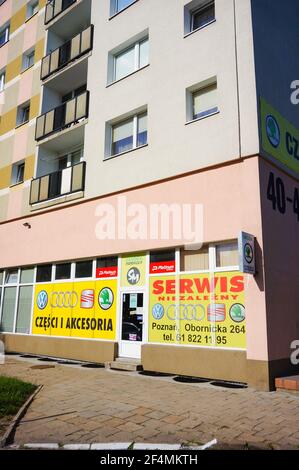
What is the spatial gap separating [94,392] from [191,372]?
277 cm

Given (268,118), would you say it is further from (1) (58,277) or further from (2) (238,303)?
(1) (58,277)

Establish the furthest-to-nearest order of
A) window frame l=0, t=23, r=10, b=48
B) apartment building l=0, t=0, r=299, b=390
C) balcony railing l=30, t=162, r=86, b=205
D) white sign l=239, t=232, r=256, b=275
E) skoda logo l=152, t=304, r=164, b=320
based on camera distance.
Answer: window frame l=0, t=23, r=10, b=48 < balcony railing l=30, t=162, r=86, b=205 < skoda logo l=152, t=304, r=164, b=320 < apartment building l=0, t=0, r=299, b=390 < white sign l=239, t=232, r=256, b=275

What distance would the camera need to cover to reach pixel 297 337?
9.62 meters

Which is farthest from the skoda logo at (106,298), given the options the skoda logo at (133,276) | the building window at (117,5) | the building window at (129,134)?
the building window at (117,5)

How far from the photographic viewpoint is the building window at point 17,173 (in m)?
17.6

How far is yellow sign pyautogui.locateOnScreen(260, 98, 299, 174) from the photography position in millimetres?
9734

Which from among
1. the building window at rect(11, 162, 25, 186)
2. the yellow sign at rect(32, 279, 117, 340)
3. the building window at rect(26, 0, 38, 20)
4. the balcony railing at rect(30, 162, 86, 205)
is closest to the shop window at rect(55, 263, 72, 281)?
the yellow sign at rect(32, 279, 117, 340)

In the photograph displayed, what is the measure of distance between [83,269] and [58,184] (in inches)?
144

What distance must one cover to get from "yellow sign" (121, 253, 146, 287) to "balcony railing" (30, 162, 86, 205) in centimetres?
336

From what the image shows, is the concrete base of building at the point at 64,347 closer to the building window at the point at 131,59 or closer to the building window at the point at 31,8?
the building window at the point at 131,59

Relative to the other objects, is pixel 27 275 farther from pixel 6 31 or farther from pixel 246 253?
pixel 6 31

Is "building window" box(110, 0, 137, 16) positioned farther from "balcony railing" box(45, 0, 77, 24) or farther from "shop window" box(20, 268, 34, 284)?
"shop window" box(20, 268, 34, 284)

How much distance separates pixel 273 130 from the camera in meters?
10.1

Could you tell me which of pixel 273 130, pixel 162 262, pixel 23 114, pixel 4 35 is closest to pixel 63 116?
pixel 23 114
